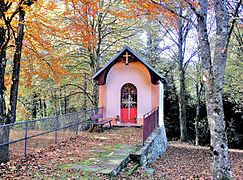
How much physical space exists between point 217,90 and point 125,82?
8.88 metres

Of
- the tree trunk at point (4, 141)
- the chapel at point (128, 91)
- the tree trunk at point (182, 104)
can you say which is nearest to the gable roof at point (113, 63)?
the chapel at point (128, 91)

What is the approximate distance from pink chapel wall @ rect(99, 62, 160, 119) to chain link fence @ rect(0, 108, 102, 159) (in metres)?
4.20

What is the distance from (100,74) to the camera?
14414 millimetres

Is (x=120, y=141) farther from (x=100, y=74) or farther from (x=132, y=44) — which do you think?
(x=132, y=44)

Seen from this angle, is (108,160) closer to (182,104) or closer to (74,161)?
(74,161)

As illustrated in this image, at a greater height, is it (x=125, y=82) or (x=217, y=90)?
(x=125, y=82)

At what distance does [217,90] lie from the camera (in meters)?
6.28

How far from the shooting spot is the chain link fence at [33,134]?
6.47 m

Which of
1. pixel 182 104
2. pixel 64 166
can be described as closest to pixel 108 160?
pixel 64 166

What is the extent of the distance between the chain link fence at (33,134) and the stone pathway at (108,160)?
161cm

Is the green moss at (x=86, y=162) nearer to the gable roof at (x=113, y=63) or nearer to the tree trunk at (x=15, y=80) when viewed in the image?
the tree trunk at (x=15, y=80)

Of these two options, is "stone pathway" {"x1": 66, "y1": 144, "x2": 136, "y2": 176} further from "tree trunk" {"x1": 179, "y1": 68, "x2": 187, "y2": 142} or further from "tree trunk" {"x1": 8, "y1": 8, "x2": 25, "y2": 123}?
"tree trunk" {"x1": 179, "y1": 68, "x2": 187, "y2": 142}

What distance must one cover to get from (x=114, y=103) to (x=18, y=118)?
13416 millimetres

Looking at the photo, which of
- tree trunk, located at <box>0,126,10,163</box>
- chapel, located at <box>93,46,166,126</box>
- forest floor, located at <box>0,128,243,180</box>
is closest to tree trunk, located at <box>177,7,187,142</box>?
chapel, located at <box>93,46,166,126</box>
